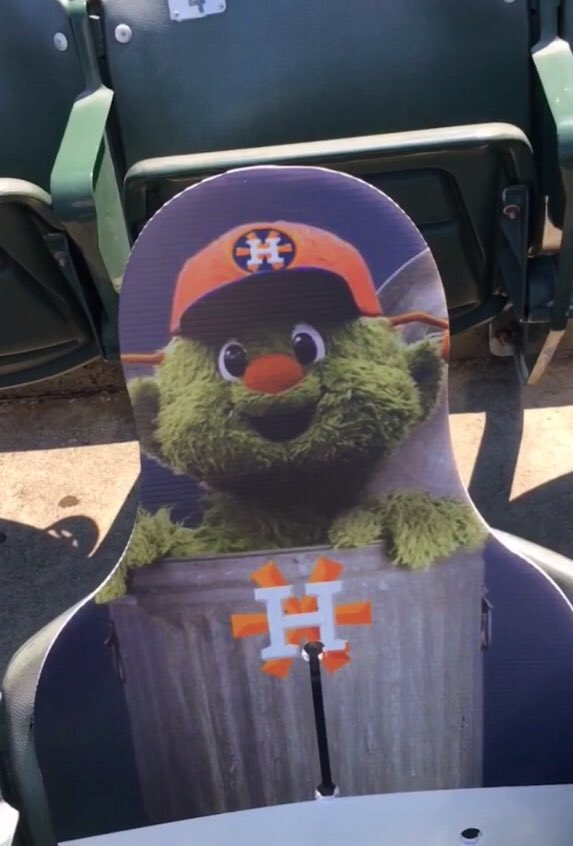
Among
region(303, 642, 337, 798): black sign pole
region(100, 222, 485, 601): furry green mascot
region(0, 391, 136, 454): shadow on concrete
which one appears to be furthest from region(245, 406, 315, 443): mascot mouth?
region(0, 391, 136, 454): shadow on concrete

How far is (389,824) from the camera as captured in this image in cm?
115

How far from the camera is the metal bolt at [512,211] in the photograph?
1.53 m

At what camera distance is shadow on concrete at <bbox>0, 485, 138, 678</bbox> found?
1926mm

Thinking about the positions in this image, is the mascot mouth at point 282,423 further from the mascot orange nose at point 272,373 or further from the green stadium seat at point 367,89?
the green stadium seat at point 367,89

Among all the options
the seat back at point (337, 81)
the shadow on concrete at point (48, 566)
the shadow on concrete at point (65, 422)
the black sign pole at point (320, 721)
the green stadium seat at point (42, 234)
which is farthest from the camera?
the shadow on concrete at point (65, 422)

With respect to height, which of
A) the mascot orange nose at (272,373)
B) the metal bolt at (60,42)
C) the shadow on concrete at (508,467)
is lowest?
the shadow on concrete at (508,467)

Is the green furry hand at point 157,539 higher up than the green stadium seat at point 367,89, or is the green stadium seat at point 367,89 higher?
the green stadium seat at point 367,89

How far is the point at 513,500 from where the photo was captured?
79.4 inches

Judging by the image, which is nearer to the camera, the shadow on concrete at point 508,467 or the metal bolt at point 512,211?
the metal bolt at point 512,211

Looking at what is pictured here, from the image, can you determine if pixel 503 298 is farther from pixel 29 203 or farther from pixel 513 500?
pixel 29 203

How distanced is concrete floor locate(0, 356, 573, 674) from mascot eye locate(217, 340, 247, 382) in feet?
3.38

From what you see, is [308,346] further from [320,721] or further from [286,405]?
[320,721]

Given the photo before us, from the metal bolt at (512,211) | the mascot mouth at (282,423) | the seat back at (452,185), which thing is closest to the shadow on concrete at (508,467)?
the seat back at (452,185)

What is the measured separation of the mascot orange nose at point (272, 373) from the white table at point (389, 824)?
471 mm
